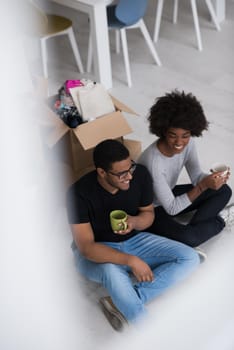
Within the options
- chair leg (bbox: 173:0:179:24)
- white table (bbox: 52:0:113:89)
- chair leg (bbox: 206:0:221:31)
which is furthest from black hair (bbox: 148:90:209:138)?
chair leg (bbox: 173:0:179:24)

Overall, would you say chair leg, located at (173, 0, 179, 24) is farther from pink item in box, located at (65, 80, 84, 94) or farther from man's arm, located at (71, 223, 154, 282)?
man's arm, located at (71, 223, 154, 282)

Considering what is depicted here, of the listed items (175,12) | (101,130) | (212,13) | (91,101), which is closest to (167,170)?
(101,130)

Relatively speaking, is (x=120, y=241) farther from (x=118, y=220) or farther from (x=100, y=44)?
(x=100, y=44)

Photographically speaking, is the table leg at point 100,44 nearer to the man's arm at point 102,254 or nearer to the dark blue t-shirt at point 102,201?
the dark blue t-shirt at point 102,201

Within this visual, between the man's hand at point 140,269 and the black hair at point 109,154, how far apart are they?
26cm

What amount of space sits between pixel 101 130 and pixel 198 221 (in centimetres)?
46

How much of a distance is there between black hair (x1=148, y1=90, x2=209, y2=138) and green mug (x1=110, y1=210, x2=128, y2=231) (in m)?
0.28

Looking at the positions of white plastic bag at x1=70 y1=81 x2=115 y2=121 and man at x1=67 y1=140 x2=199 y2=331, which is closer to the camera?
man at x1=67 y1=140 x2=199 y2=331

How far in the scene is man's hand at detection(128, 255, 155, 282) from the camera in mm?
1375

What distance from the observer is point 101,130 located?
1777 millimetres

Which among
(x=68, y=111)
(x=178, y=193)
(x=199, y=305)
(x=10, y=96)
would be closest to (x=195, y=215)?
(x=178, y=193)

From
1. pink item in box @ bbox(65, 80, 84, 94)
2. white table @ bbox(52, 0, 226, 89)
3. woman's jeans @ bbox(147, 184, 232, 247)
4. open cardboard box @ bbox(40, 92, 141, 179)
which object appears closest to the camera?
woman's jeans @ bbox(147, 184, 232, 247)

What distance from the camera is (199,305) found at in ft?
1.53

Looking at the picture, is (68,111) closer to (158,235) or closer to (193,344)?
(158,235)
